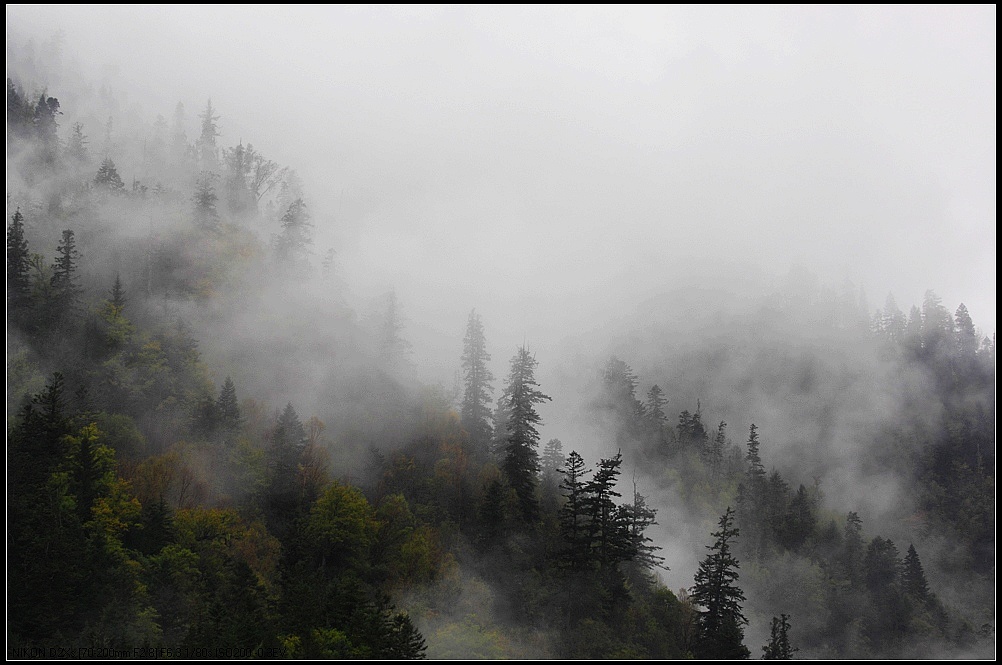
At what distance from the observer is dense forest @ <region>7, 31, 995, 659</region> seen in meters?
40.1

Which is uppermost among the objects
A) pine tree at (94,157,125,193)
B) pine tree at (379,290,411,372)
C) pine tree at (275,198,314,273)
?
pine tree at (94,157,125,193)

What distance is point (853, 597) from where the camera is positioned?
95375 millimetres

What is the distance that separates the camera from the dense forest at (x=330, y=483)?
40.1m

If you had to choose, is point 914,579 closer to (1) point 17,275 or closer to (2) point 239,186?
(1) point 17,275

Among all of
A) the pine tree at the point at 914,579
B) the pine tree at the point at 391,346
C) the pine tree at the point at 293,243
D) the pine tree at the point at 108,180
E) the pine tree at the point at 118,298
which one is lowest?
the pine tree at the point at 914,579

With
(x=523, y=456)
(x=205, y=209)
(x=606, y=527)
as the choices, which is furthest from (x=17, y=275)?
(x=606, y=527)

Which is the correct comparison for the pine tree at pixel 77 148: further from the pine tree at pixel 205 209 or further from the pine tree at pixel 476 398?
the pine tree at pixel 476 398

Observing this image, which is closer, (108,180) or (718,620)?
(718,620)

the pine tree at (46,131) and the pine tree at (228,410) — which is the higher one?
the pine tree at (46,131)

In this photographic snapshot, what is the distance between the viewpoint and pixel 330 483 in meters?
60.8

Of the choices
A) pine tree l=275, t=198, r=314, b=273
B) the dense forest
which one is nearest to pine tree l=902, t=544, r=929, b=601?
the dense forest

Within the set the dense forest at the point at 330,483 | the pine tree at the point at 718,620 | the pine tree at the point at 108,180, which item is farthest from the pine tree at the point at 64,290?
the pine tree at the point at 718,620

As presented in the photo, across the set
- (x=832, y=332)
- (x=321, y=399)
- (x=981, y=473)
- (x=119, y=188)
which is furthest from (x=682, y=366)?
(x=119, y=188)

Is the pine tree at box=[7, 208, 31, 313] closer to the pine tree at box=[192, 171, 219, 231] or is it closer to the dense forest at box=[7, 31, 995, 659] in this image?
the dense forest at box=[7, 31, 995, 659]
